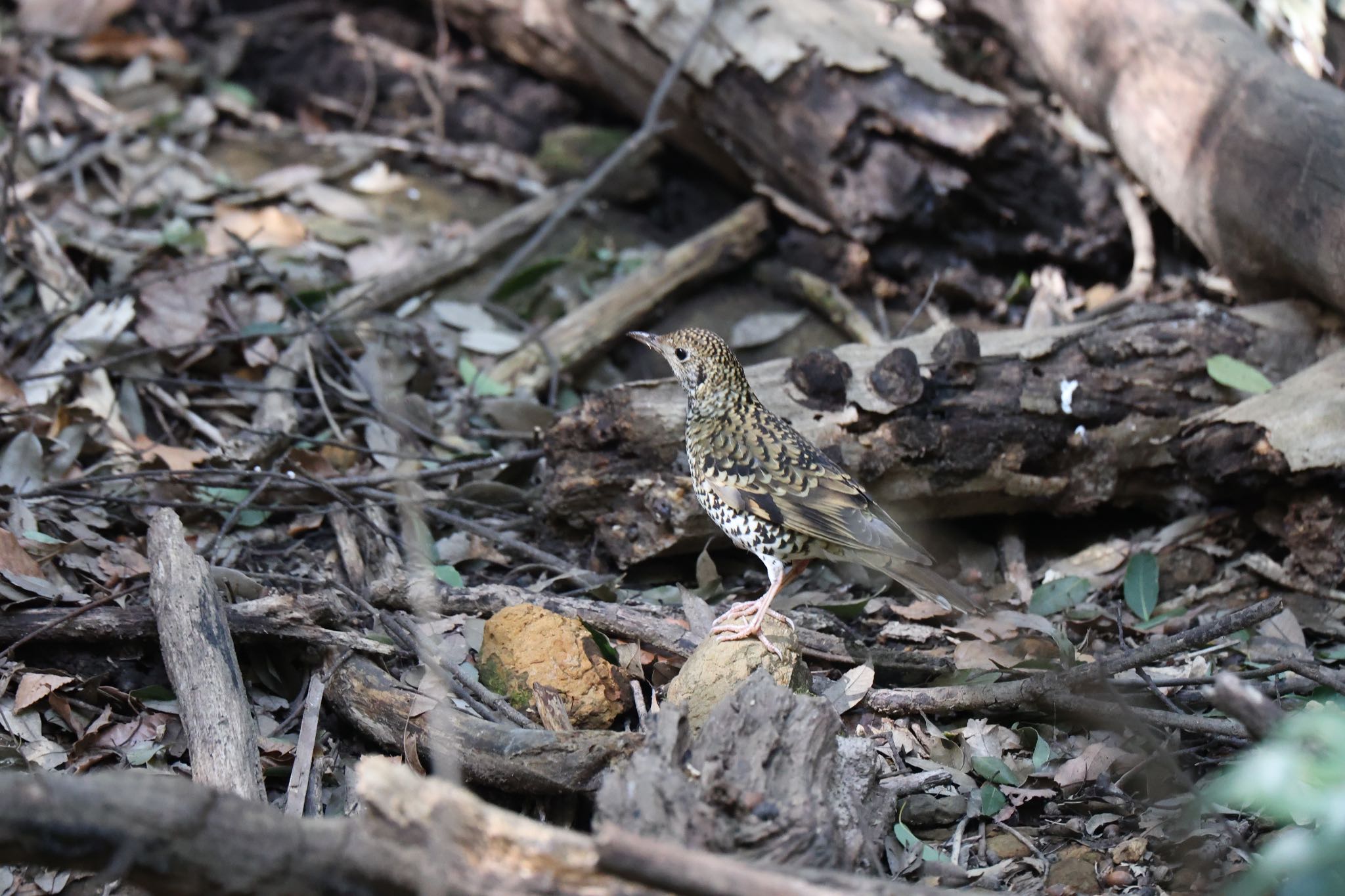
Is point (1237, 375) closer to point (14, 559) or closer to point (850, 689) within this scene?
point (850, 689)

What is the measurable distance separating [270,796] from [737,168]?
5.78 meters

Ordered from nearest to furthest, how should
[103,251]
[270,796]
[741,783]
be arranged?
[741,783] < [270,796] < [103,251]

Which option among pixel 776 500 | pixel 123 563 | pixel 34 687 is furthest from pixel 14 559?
pixel 776 500

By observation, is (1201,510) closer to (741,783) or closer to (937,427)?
(937,427)

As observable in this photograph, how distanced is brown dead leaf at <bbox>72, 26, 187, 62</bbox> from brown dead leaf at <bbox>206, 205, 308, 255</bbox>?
88.5 inches

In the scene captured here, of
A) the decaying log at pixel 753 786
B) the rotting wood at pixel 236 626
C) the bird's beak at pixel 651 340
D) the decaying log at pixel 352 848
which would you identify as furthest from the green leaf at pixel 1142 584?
the rotting wood at pixel 236 626

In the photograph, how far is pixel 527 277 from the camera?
7.77 m

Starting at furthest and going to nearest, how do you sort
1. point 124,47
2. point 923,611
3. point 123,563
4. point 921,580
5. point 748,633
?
point 124,47 → point 923,611 → point 123,563 → point 921,580 → point 748,633

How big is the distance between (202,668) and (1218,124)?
5701mm

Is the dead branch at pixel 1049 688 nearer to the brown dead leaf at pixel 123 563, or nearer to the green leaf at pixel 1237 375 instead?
the green leaf at pixel 1237 375

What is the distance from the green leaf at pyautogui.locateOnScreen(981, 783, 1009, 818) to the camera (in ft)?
13.7

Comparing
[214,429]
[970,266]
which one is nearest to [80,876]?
[214,429]

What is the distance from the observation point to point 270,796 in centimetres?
407

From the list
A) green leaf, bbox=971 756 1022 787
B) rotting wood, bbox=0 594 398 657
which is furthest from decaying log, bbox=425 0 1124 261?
rotting wood, bbox=0 594 398 657
